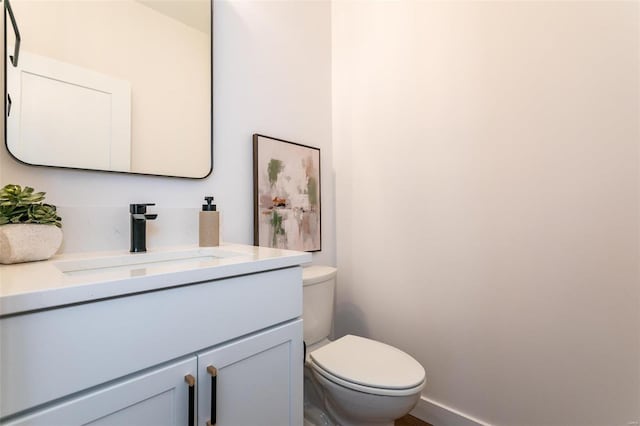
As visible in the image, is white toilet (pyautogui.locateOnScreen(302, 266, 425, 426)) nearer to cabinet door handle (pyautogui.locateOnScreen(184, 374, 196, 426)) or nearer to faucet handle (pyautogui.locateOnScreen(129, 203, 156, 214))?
cabinet door handle (pyautogui.locateOnScreen(184, 374, 196, 426))

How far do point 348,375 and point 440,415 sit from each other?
68 centimetres

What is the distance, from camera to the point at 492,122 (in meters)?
1.28

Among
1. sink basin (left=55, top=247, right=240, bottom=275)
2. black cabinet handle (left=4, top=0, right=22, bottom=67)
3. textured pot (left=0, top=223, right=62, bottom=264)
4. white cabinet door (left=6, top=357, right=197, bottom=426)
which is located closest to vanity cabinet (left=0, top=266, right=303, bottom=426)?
white cabinet door (left=6, top=357, right=197, bottom=426)

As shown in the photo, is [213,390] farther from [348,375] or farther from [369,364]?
[369,364]

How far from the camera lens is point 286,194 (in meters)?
1.53

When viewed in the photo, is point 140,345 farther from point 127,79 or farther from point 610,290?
point 610,290

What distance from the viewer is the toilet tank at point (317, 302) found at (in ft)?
4.37

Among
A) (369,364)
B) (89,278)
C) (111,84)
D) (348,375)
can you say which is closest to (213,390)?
(89,278)

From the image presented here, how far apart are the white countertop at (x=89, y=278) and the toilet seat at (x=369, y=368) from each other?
49 cm

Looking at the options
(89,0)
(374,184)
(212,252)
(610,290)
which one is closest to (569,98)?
(610,290)

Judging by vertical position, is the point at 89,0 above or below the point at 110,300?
above

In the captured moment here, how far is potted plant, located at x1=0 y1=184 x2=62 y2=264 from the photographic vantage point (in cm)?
70

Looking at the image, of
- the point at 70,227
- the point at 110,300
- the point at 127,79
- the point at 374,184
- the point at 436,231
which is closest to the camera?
the point at 110,300

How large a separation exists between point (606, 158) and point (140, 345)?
149 cm
